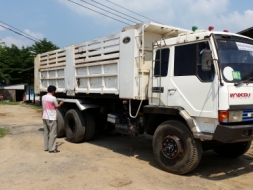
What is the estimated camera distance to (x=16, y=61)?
34.7 m

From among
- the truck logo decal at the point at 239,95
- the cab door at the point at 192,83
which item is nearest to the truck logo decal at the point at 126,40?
the cab door at the point at 192,83

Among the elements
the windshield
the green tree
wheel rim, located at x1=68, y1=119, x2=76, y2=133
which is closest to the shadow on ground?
wheel rim, located at x1=68, y1=119, x2=76, y2=133

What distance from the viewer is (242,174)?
550 centimetres

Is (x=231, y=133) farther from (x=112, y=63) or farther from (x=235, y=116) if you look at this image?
(x=112, y=63)

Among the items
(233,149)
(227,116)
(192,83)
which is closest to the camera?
(227,116)

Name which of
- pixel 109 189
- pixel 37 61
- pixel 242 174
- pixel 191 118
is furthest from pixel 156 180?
pixel 37 61

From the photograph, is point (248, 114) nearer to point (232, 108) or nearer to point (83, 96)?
point (232, 108)

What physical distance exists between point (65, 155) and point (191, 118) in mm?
3228

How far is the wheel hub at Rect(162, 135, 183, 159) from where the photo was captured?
5281mm

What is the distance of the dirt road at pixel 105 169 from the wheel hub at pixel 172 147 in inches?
14.5

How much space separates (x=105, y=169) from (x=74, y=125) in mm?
2950

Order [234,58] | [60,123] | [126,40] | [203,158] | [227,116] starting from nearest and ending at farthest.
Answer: [227,116]
[234,58]
[126,40]
[203,158]
[60,123]

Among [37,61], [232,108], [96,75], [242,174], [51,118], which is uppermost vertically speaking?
[37,61]

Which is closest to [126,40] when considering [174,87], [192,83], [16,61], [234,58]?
[174,87]
